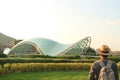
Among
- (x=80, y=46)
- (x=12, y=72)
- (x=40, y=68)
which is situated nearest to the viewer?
(x=12, y=72)

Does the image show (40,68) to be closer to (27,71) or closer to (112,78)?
(27,71)

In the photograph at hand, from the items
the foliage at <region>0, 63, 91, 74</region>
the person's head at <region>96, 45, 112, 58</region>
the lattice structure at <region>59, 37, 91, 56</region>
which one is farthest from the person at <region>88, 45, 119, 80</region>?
the lattice structure at <region>59, 37, 91, 56</region>

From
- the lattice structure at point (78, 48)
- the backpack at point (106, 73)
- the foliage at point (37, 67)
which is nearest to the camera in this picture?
the backpack at point (106, 73)

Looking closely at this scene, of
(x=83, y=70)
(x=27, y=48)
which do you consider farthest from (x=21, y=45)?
(x=83, y=70)

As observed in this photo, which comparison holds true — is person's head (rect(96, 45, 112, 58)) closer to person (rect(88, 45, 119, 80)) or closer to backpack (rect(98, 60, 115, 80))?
person (rect(88, 45, 119, 80))

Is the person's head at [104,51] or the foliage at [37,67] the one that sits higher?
the person's head at [104,51]

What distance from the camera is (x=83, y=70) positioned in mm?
24641

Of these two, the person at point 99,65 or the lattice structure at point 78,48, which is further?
the lattice structure at point 78,48

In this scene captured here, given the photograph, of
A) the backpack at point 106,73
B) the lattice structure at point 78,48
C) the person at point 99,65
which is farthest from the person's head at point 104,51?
the lattice structure at point 78,48

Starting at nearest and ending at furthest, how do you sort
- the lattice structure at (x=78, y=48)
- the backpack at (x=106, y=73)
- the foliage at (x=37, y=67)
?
the backpack at (x=106, y=73) < the foliage at (x=37, y=67) < the lattice structure at (x=78, y=48)

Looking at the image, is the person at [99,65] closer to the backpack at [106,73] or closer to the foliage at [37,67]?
the backpack at [106,73]

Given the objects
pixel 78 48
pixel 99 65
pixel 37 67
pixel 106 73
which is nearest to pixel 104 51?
pixel 99 65

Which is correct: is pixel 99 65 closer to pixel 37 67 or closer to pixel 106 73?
pixel 106 73

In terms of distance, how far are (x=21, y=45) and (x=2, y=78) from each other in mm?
53234
